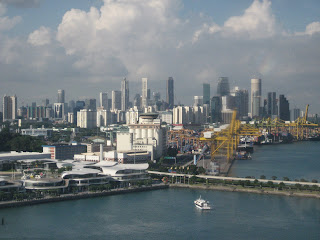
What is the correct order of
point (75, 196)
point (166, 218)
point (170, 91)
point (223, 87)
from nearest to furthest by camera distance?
point (166, 218)
point (75, 196)
point (223, 87)
point (170, 91)

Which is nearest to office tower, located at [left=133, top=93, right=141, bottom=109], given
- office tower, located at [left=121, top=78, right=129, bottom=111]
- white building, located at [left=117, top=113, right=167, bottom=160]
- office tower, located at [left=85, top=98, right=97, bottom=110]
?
office tower, located at [left=121, top=78, right=129, bottom=111]

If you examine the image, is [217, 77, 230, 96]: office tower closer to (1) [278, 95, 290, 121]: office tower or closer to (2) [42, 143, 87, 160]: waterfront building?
(1) [278, 95, 290, 121]: office tower

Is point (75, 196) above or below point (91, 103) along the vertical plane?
below

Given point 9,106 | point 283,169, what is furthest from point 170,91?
point 283,169

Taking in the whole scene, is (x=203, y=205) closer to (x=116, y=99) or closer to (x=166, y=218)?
(x=166, y=218)

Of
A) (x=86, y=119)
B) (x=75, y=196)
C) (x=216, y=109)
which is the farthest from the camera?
(x=216, y=109)

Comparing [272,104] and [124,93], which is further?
[124,93]

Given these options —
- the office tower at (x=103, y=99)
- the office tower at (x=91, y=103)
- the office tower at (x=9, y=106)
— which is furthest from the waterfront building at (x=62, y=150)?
the office tower at (x=103, y=99)
